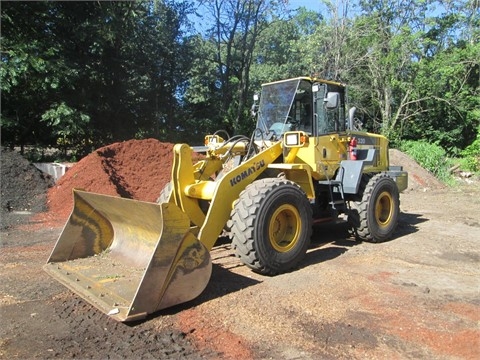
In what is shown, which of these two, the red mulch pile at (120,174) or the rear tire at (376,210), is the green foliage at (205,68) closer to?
the red mulch pile at (120,174)

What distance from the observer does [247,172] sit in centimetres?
557

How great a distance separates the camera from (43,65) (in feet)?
41.0

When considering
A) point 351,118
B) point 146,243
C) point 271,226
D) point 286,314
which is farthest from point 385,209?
point 146,243

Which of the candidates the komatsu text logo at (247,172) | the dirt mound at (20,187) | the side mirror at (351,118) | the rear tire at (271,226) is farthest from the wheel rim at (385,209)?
the dirt mound at (20,187)

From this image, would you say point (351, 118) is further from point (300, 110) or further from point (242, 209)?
point (242, 209)

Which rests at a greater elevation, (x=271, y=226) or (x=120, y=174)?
(x=120, y=174)

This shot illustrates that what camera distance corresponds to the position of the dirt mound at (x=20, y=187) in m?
9.86

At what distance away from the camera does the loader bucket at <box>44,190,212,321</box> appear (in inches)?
156

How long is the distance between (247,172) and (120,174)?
5.86 m

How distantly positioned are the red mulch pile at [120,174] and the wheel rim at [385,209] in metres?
5.23

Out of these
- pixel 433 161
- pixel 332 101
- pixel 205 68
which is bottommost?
pixel 433 161

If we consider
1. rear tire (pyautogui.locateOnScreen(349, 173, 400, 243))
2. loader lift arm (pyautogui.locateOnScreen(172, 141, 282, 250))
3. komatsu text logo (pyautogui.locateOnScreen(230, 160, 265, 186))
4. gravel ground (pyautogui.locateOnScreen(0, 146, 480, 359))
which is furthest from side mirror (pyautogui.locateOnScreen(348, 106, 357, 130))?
Result: komatsu text logo (pyautogui.locateOnScreen(230, 160, 265, 186))

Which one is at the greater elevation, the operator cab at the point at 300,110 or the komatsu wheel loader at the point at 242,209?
the operator cab at the point at 300,110

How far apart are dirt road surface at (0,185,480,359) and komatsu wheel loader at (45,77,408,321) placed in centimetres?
22
